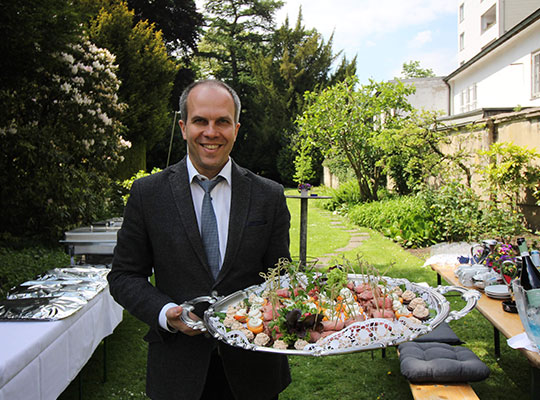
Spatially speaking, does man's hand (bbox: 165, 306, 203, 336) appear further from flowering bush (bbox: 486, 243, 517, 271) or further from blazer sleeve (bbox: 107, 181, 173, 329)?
flowering bush (bbox: 486, 243, 517, 271)

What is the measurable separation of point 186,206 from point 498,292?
2.92 m

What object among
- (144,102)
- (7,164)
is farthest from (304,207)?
(144,102)

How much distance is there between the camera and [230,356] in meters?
1.72

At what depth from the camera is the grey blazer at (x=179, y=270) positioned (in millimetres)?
1699

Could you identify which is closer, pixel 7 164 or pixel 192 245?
pixel 192 245

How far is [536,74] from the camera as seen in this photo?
14.4m

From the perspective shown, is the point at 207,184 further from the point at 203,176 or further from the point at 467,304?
the point at 467,304

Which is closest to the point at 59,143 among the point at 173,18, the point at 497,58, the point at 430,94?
the point at 497,58

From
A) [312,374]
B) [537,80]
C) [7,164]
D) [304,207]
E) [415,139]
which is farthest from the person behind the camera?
[537,80]

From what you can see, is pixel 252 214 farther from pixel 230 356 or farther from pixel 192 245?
pixel 230 356

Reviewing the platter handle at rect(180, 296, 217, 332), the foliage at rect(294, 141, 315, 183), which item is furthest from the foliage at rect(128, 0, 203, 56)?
the platter handle at rect(180, 296, 217, 332)

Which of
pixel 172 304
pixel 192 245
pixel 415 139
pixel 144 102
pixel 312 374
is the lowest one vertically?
pixel 312 374

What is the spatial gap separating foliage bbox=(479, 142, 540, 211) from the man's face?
738 centimetres

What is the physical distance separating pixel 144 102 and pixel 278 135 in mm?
15325
